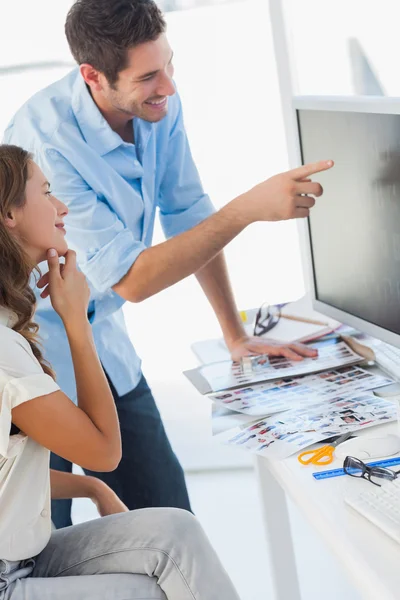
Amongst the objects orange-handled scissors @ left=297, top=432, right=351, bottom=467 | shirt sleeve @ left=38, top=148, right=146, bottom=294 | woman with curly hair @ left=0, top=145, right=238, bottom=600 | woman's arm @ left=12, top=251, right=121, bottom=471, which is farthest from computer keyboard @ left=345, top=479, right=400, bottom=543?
shirt sleeve @ left=38, top=148, right=146, bottom=294

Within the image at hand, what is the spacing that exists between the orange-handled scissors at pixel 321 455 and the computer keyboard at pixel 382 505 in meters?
0.13

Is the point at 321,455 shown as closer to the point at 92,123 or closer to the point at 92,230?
the point at 92,230

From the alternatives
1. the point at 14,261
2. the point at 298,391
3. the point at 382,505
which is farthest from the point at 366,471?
the point at 14,261

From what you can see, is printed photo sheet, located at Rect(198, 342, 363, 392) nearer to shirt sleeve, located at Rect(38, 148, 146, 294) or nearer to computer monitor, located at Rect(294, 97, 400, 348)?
computer monitor, located at Rect(294, 97, 400, 348)

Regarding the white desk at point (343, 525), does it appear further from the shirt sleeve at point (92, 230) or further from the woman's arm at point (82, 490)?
the shirt sleeve at point (92, 230)

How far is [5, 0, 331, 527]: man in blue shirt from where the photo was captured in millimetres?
1727

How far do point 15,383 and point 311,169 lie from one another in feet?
2.01

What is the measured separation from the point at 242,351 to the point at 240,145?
1.14m

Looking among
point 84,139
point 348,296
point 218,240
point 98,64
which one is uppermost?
point 98,64

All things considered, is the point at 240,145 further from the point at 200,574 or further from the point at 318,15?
the point at 200,574

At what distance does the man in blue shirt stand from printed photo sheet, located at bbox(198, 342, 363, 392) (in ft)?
0.11

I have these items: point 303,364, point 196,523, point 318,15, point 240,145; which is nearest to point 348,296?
point 303,364

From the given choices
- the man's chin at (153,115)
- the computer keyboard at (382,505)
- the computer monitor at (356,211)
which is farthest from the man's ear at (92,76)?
the computer keyboard at (382,505)

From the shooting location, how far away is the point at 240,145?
2.80m
